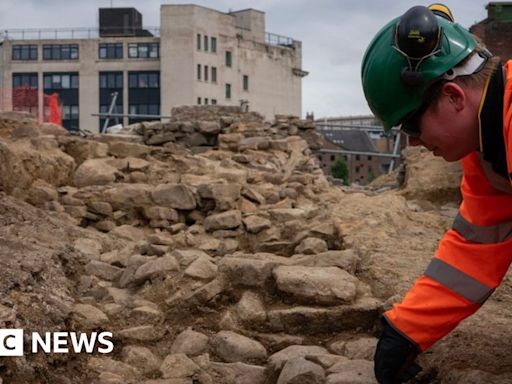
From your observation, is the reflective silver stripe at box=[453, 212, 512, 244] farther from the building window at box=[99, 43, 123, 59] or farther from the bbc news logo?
the building window at box=[99, 43, 123, 59]

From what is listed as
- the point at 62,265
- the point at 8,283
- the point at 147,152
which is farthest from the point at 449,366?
the point at 147,152

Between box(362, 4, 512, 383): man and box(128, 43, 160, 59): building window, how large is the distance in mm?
51768

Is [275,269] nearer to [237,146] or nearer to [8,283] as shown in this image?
[8,283]

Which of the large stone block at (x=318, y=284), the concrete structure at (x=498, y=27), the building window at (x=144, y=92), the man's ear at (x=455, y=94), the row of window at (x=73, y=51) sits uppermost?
the row of window at (x=73, y=51)

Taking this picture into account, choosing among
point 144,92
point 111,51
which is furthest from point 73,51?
point 144,92

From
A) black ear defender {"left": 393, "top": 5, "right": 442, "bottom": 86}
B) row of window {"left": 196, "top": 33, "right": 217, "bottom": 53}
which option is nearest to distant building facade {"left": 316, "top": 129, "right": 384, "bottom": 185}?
row of window {"left": 196, "top": 33, "right": 217, "bottom": 53}

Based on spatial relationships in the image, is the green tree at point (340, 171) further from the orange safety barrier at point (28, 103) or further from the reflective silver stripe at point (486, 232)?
the reflective silver stripe at point (486, 232)

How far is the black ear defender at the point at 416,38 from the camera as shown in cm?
246

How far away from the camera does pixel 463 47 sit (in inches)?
99.4

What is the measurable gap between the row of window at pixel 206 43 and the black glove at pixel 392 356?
49.6 metres

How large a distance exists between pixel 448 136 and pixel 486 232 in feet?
1.80

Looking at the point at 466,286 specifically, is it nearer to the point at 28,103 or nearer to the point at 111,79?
the point at 28,103

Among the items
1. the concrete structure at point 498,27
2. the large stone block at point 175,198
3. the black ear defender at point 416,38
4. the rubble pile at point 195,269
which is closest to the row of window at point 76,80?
the concrete structure at point 498,27

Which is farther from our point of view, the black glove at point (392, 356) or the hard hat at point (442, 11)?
the black glove at point (392, 356)
